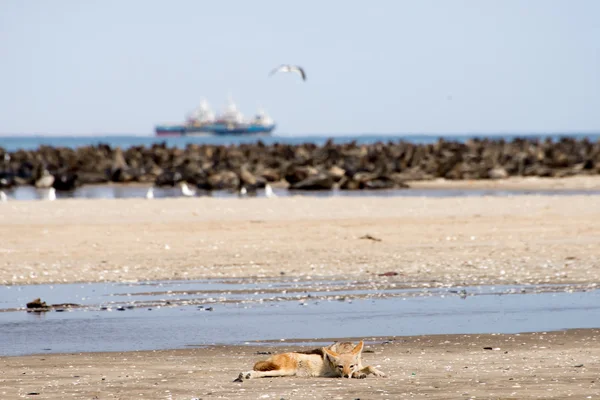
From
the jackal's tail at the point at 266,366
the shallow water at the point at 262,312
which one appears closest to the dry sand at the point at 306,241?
the shallow water at the point at 262,312

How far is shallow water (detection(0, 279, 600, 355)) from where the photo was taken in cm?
1026

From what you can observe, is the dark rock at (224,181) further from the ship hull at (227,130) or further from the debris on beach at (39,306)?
the ship hull at (227,130)

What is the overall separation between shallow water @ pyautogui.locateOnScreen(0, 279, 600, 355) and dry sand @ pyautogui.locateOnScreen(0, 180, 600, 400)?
0.60 meters

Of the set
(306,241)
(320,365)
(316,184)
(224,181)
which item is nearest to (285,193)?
(316,184)

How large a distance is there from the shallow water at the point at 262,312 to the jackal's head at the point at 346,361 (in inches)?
87.0

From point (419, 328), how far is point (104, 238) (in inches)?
360

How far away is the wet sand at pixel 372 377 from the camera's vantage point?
7.30 meters

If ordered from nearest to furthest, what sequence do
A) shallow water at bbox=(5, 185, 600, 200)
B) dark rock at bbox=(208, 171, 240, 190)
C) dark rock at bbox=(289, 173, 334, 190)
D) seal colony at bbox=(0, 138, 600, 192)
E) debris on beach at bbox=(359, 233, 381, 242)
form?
debris on beach at bbox=(359, 233, 381, 242) → shallow water at bbox=(5, 185, 600, 200) → dark rock at bbox=(289, 173, 334, 190) → dark rock at bbox=(208, 171, 240, 190) → seal colony at bbox=(0, 138, 600, 192)

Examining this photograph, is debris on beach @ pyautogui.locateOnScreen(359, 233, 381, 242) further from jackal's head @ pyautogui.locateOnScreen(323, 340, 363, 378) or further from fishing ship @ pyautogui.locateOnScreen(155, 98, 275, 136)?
fishing ship @ pyautogui.locateOnScreen(155, 98, 275, 136)

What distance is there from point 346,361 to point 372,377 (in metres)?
0.25

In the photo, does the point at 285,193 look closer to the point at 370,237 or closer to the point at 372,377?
the point at 370,237

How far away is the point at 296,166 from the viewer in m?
43.2

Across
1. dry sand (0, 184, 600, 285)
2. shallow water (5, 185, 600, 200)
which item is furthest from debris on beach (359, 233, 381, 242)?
shallow water (5, 185, 600, 200)

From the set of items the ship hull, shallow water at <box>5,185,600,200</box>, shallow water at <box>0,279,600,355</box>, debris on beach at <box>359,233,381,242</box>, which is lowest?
shallow water at <box>0,279,600,355</box>
